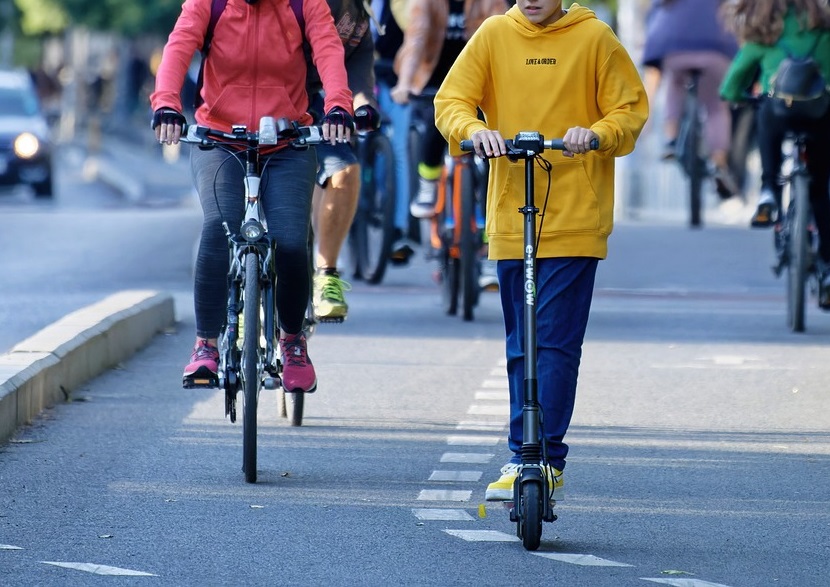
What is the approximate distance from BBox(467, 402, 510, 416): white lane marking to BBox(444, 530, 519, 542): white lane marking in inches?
104

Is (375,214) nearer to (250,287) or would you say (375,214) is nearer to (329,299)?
(329,299)

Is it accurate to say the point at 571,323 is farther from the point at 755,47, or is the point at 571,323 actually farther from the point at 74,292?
the point at 74,292

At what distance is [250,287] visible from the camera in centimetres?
737

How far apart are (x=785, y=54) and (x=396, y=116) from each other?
138 inches

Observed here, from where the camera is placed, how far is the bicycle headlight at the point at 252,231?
750 cm

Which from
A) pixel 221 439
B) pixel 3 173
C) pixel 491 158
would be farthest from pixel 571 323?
pixel 3 173

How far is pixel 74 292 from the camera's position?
14.8 m

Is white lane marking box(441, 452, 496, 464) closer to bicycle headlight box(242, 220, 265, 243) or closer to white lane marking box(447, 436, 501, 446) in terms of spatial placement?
white lane marking box(447, 436, 501, 446)

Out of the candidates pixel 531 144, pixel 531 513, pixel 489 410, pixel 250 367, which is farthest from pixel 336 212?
pixel 531 513

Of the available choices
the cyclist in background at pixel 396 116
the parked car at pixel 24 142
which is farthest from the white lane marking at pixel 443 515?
the parked car at pixel 24 142

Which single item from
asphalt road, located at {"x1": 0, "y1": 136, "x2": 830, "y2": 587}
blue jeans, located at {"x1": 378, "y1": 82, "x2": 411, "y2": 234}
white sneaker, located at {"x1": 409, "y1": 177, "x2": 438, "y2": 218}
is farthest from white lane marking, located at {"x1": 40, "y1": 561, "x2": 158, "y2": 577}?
blue jeans, located at {"x1": 378, "y1": 82, "x2": 411, "y2": 234}

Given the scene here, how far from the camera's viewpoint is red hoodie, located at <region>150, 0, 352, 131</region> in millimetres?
7691

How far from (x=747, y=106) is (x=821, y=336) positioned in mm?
1378

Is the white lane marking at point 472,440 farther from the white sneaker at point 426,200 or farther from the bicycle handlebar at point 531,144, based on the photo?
the white sneaker at point 426,200
